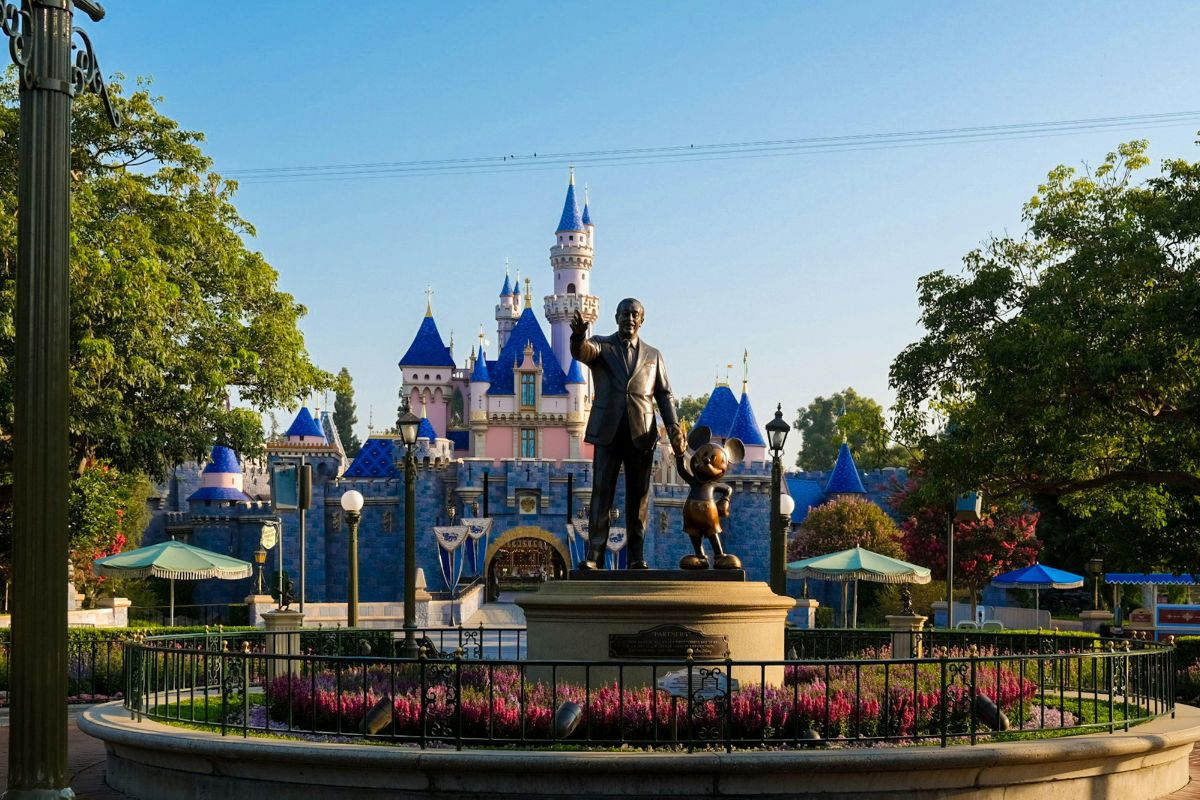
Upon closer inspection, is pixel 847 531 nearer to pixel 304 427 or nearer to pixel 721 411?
pixel 721 411

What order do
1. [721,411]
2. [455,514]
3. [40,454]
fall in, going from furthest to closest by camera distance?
1. [721,411]
2. [455,514]
3. [40,454]

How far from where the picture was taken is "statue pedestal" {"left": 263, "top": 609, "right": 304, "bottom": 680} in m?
11.1

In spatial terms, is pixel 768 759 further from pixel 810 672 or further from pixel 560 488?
pixel 560 488

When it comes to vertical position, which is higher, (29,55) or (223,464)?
(29,55)

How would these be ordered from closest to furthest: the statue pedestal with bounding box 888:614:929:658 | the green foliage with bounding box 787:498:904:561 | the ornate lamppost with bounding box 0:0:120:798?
the ornate lamppost with bounding box 0:0:120:798, the statue pedestal with bounding box 888:614:929:658, the green foliage with bounding box 787:498:904:561

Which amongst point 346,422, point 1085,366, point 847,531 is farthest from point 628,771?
point 346,422

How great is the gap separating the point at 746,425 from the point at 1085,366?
45269 mm

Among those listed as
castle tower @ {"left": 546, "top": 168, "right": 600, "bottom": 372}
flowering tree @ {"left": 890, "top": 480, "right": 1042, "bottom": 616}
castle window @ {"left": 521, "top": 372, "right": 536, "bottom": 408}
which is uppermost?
castle tower @ {"left": 546, "top": 168, "right": 600, "bottom": 372}

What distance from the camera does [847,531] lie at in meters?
49.2

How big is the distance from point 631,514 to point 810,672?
2138 millimetres

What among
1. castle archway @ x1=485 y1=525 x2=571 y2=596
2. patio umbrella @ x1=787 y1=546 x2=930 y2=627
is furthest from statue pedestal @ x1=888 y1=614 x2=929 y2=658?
castle archway @ x1=485 y1=525 x2=571 y2=596

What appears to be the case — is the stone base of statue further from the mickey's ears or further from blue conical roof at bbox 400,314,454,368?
blue conical roof at bbox 400,314,454,368

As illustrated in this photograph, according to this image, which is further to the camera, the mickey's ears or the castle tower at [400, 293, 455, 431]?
the castle tower at [400, 293, 455, 431]

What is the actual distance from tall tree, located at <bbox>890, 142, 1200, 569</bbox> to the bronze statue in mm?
10930
